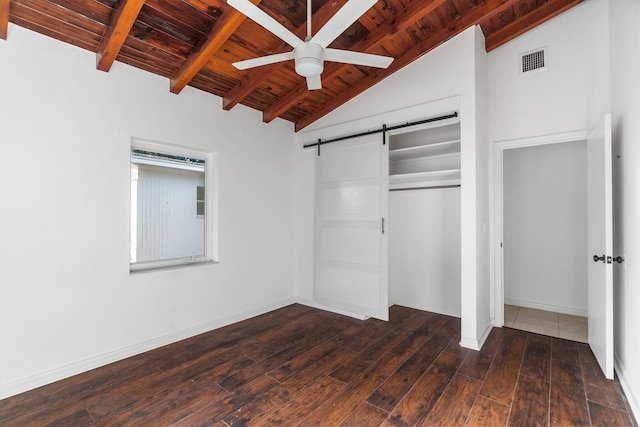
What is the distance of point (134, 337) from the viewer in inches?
113

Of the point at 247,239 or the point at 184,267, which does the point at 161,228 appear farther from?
the point at 247,239

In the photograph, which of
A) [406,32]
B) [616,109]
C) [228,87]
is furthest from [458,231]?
[228,87]

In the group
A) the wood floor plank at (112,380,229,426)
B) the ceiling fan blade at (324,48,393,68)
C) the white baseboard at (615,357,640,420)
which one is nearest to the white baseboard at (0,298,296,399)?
the wood floor plank at (112,380,229,426)

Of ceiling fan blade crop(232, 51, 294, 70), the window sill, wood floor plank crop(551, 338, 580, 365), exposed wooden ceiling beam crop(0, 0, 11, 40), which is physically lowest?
wood floor plank crop(551, 338, 580, 365)

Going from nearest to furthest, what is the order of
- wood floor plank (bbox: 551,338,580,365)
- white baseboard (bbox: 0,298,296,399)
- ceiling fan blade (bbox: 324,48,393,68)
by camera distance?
ceiling fan blade (bbox: 324,48,393,68) < white baseboard (bbox: 0,298,296,399) < wood floor plank (bbox: 551,338,580,365)

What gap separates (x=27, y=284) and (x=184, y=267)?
4.08ft

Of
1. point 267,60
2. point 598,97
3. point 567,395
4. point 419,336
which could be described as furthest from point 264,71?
point 567,395

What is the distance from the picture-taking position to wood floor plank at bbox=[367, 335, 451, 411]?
2.15 metres

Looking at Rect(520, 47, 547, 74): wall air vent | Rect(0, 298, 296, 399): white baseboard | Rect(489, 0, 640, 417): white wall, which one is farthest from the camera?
Rect(520, 47, 547, 74): wall air vent

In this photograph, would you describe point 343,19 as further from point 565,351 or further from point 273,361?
point 565,351

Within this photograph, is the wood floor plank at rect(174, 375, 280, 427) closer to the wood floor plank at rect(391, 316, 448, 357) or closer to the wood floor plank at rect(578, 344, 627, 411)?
the wood floor plank at rect(391, 316, 448, 357)

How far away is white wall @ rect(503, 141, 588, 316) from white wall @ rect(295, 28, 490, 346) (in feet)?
3.85

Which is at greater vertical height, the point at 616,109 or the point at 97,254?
the point at 616,109

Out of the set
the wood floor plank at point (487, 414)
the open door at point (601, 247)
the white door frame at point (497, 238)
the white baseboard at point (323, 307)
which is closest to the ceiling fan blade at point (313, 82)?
the open door at point (601, 247)
